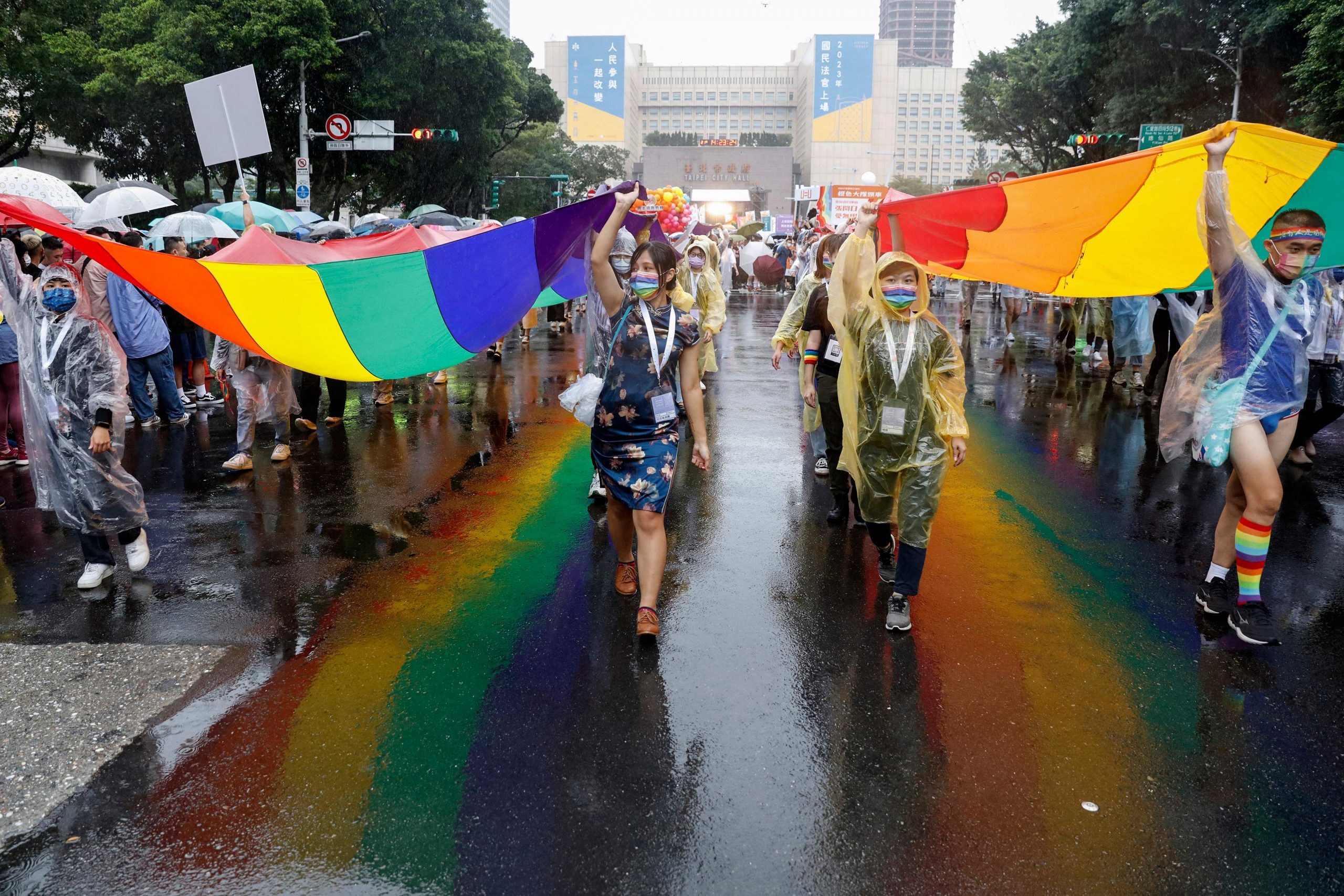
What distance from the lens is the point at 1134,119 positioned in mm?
27219

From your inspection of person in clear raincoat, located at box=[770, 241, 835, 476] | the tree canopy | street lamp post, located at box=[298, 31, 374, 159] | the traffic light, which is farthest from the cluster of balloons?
the tree canopy

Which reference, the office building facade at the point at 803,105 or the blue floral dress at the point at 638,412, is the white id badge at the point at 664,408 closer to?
the blue floral dress at the point at 638,412

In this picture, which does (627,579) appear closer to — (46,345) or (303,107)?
(46,345)

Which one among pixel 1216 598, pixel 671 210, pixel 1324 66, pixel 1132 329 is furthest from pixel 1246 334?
pixel 1324 66

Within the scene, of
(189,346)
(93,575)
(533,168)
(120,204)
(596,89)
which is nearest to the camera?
(93,575)

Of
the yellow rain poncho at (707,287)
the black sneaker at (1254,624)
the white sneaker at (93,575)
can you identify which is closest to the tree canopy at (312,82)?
the yellow rain poncho at (707,287)

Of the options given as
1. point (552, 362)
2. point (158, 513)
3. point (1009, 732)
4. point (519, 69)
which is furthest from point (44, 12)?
point (1009, 732)

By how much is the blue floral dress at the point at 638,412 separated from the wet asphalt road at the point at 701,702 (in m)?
0.72

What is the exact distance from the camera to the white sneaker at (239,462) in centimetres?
768

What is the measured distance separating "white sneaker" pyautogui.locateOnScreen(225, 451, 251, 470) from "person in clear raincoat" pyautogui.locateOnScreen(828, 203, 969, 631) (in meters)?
5.15

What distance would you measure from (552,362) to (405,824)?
1170cm

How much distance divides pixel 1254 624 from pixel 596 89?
5794 inches

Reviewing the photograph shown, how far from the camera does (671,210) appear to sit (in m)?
8.77

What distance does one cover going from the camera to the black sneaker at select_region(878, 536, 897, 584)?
517 centimetres
